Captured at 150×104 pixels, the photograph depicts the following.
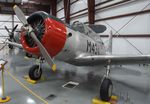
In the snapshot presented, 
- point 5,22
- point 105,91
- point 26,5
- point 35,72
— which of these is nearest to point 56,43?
point 105,91

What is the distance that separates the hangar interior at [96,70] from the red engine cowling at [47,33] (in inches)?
42.3

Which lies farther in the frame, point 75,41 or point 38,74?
point 38,74

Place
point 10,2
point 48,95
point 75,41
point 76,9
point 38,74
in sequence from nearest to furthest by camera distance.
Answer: point 48,95, point 75,41, point 38,74, point 76,9, point 10,2

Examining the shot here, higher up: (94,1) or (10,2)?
(10,2)

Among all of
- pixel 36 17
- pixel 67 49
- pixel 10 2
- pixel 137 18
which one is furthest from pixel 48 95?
pixel 10 2

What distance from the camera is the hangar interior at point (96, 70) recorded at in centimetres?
332

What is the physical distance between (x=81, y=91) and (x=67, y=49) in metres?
1.13

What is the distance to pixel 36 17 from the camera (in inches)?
123

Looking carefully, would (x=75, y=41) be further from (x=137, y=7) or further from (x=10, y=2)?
(x=10, y=2)

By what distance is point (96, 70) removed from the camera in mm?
6172

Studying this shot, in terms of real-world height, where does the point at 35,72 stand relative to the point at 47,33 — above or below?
below

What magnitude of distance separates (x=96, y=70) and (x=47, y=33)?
12.5 ft

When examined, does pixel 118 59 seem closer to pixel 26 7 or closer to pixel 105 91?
pixel 105 91

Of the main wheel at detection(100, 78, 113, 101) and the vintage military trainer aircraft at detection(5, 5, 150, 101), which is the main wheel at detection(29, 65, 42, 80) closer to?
the vintage military trainer aircraft at detection(5, 5, 150, 101)
